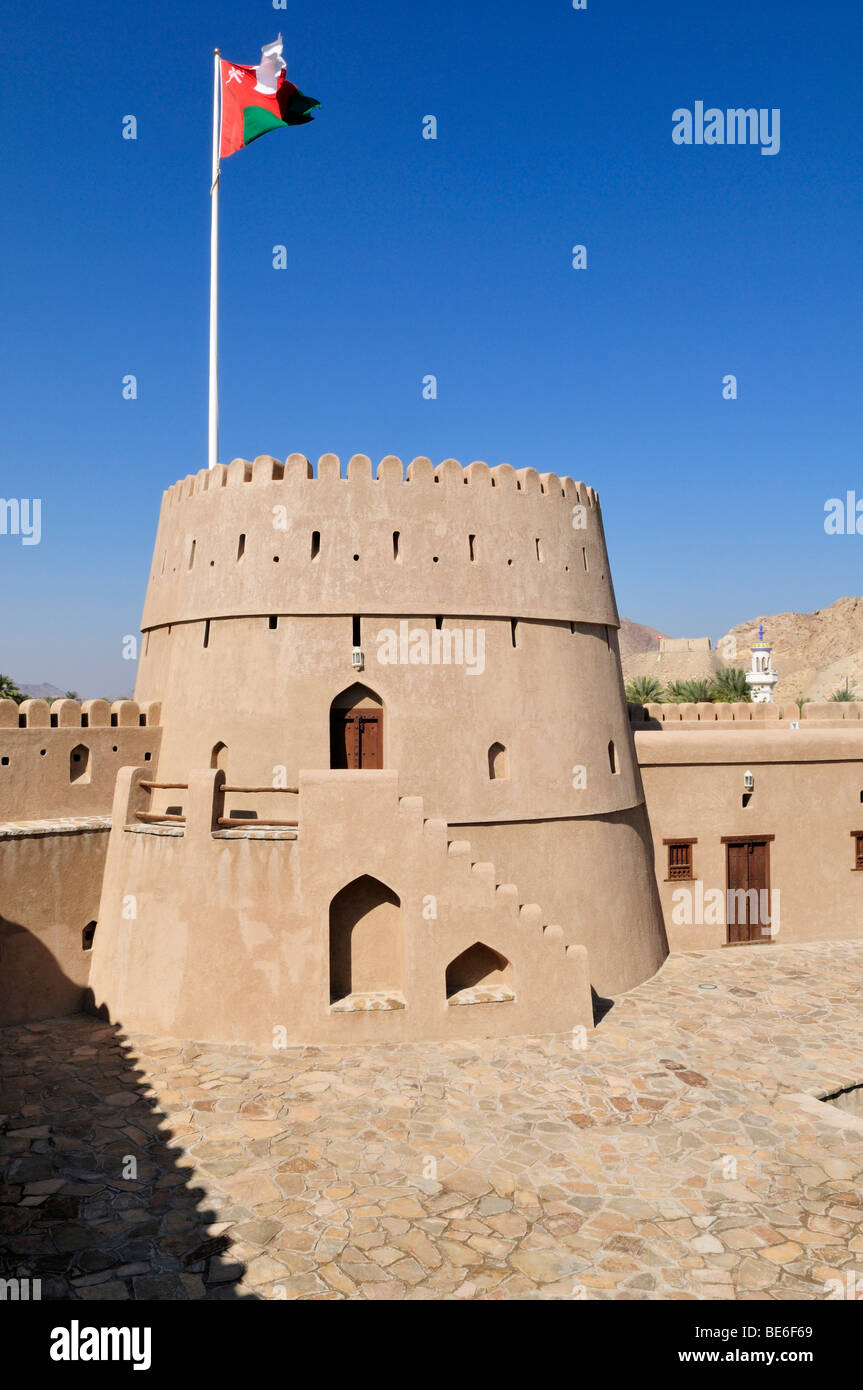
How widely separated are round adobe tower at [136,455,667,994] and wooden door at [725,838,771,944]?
2888mm

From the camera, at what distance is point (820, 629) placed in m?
73.6

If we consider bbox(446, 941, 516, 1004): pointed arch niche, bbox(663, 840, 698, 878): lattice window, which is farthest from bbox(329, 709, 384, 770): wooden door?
bbox(663, 840, 698, 878): lattice window

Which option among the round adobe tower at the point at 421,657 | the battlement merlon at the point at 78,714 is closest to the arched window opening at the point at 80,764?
the battlement merlon at the point at 78,714

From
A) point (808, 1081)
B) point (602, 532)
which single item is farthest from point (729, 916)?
point (602, 532)

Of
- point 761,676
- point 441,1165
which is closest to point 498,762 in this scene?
point 441,1165

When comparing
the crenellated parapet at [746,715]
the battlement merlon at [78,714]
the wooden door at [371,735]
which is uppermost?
the crenellated parapet at [746,715]

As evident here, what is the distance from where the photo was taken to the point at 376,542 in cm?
1347

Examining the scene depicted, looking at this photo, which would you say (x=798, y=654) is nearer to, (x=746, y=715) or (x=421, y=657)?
(x=746, y=715)

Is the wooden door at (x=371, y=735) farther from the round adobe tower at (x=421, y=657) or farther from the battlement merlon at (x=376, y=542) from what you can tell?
the battlement merlon at (x=376, y=542)

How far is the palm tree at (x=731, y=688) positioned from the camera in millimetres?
38656

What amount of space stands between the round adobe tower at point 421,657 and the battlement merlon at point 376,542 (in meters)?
0.03

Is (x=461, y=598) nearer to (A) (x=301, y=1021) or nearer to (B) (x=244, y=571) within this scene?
(B) (x=244, y=571)

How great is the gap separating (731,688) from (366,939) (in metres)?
31.8
